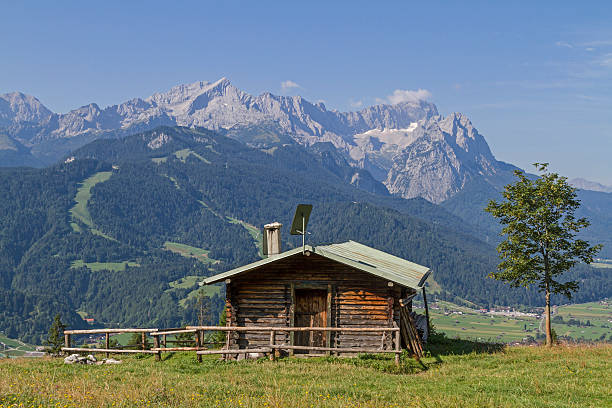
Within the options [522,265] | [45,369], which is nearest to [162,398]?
[45,369]

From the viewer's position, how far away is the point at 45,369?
71.4 feet

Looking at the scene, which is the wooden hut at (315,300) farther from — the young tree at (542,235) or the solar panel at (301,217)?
the young tree at (542,235)

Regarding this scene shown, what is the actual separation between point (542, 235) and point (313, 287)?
44.3ft

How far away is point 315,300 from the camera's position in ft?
88.5

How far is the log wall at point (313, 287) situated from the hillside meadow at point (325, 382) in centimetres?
189

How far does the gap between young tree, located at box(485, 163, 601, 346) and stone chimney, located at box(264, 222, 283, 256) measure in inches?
477

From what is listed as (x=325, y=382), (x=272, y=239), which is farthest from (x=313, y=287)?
(x=325, y=382)

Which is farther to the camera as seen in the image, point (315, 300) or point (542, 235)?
point (542, 235)

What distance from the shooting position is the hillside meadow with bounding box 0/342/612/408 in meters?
15.5

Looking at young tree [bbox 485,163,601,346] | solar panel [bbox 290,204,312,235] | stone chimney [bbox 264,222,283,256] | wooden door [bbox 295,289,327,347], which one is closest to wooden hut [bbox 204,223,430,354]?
wooden door [bbox 295,289,327,347]

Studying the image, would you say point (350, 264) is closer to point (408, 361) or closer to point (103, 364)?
point (408, 361)

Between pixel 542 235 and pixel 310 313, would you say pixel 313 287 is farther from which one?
pixel 542 235

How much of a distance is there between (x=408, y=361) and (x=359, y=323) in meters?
3.15

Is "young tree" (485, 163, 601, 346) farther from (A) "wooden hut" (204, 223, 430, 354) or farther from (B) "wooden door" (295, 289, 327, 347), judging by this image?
(B) "wooden door" (295, 289, 327, 347)
